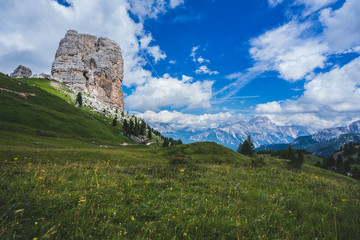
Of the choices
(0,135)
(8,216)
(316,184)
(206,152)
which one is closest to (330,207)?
(316,184)

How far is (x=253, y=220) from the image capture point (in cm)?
416

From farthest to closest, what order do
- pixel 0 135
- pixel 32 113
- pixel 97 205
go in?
pixel 32 113 < pixel 0 135 < pixel 97 205

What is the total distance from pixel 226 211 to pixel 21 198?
17.4 feet

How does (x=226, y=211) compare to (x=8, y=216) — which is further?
(x=226, y=211)

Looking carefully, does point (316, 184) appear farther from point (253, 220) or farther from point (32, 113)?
point (32, 113)

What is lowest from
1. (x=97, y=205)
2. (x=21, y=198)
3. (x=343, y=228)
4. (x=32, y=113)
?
(x=343, y=228)

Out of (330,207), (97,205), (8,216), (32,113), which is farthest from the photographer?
(32,113)

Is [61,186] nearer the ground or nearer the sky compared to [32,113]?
nearer the ground

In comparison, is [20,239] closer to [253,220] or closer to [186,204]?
[186,204]

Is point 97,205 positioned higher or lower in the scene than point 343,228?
higher

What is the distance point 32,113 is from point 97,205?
301 ft

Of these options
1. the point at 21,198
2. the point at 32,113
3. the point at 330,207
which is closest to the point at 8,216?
the point at 21,198

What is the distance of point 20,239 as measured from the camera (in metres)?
2.54

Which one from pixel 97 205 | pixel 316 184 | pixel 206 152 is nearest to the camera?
pixel 97 205
